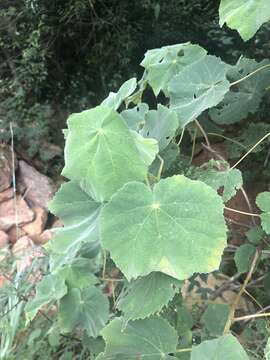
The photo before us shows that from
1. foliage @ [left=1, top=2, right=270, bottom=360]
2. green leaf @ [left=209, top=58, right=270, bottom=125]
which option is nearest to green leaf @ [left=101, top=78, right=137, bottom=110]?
foliage @ [left=1, top=2, right=270, bottom=360]

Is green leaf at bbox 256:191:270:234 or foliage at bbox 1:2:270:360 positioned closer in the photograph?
foliage at bbox 1:2:270:360

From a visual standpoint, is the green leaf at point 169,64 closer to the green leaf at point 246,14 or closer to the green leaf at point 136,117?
the green leaf at point 136,117

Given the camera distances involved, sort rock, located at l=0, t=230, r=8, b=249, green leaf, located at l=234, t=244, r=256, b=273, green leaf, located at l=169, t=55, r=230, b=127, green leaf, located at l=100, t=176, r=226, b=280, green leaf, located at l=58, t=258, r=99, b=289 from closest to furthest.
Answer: green leaf, located at l=100, t=176, r=226, b=280
green leaf, located at l=169, t=55, r=230, b=127
green leaf, located at l=58, t=258, r=99, b=289
green leaf, located at l=234, t=244, r=256, b=273
rock, located at l=0, t=230, r=8, b=249

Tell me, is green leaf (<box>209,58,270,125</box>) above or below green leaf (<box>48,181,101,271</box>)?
below

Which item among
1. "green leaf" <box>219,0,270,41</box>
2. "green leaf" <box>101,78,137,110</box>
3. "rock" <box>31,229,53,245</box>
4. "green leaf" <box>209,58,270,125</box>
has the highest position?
"green leaf" <box>219,0,270,41</box>

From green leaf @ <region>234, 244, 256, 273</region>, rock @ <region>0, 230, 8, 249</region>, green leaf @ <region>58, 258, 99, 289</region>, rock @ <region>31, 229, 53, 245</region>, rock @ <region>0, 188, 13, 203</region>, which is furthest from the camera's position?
rock @ <region>0, 188, 13, 203</region>

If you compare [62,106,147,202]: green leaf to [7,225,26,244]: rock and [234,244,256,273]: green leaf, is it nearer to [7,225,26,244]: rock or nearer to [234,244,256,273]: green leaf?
[234,244,256,273]: green leaf
